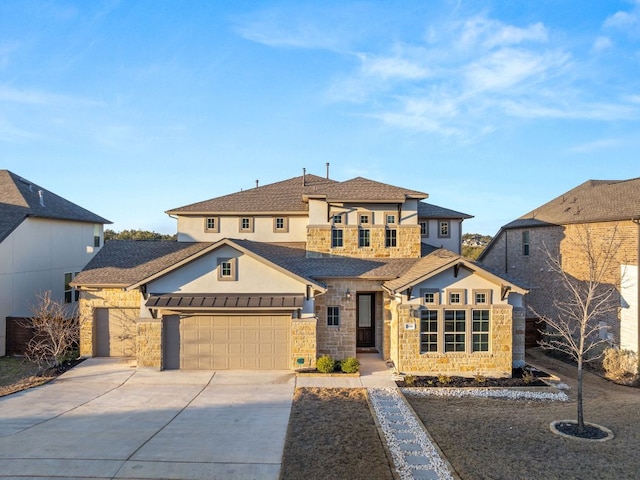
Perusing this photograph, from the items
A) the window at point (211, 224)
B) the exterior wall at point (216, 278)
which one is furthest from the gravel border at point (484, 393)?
the window at point (211, 224)

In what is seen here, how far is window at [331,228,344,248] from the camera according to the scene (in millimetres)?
18031

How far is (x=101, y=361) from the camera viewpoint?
1608 centimetres

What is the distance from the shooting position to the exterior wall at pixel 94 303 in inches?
650

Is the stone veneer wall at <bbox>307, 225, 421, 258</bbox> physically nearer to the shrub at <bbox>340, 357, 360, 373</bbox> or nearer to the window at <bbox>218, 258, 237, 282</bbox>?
the window at <bbox>218, 258, 237, 282</bbox>

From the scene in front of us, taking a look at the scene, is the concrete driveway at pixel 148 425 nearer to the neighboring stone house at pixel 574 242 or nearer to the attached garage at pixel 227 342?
the attached garage at pixel 227 342

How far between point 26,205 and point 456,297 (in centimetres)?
2043

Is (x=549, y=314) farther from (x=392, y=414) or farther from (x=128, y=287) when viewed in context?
(x=128, y=287)

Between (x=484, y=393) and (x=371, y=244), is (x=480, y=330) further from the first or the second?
(x=371, y=244)

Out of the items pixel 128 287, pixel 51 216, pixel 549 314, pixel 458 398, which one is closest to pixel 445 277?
pixel 458 398

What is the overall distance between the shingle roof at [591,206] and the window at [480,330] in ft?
22.3

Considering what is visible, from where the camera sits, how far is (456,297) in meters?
14.7

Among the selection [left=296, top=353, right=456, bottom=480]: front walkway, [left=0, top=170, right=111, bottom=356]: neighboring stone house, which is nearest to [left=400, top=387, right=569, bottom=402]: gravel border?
[left=296, top=353, right=456, bottom=480]: front walkway

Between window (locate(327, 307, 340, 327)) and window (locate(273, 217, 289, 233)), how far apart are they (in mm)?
5342

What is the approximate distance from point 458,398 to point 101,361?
13.4 m
